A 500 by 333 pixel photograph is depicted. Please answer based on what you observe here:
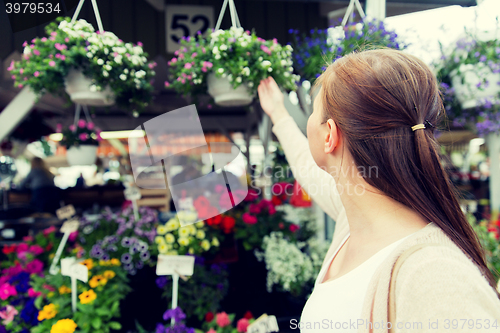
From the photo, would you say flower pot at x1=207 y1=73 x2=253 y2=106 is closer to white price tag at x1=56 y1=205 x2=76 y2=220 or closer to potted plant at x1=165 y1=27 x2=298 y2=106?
potted plant at x1=165 y1=27 x2=298 y2=106

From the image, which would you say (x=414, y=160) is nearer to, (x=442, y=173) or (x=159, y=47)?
(x=442, y=173)

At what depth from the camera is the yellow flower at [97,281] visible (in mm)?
1478

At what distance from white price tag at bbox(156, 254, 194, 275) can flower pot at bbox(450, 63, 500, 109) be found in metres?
1.69

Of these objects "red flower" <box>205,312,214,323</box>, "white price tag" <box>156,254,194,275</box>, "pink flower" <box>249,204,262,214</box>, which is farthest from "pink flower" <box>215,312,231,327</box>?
"pink flower" <box>249,204,262,214</box>

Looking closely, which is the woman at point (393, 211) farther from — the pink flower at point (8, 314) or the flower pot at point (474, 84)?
the pink flower at point (8, 314)

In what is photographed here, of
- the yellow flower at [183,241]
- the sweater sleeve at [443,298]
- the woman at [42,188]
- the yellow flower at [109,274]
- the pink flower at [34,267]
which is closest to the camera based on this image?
the sweater sleeve at [443,298]

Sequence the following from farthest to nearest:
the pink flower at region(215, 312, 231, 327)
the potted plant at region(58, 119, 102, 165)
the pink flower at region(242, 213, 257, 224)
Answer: the potted plant at region(58, 119, 102, 165), the pink flower at region(242, 213, 257, 224), the pink flower at region(215, 312, 231, 327)

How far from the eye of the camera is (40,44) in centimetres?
126

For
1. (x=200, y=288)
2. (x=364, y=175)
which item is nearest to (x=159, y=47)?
(x=200, y=288)

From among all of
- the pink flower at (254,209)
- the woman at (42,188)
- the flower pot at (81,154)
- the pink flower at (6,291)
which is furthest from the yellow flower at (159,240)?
the woman at (42,188)

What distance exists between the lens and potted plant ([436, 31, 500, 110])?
1.59 meters

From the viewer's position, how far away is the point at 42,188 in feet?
12.3

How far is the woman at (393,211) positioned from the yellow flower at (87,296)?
3.64 feet

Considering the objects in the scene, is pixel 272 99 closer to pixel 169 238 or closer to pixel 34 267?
pixel 169 238
